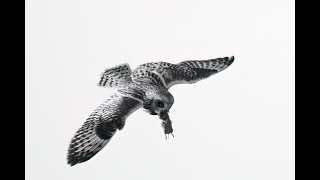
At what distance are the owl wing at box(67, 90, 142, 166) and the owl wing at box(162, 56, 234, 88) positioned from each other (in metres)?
0.90

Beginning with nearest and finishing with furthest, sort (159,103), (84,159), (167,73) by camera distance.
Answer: (84,159), (159,103), (167,73)

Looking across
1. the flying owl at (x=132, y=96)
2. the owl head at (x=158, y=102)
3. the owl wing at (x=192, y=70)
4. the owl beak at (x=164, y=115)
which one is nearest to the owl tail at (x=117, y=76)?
the flying owl at (x=132, y=96)

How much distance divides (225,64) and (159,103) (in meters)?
1.82

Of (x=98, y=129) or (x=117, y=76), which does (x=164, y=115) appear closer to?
(x=98, y=129)

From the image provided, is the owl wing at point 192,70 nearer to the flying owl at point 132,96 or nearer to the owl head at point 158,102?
the flying owl at point 132,96

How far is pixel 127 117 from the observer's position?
30.5 ft

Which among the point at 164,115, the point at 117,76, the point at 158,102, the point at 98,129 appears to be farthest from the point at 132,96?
the point at 98,129

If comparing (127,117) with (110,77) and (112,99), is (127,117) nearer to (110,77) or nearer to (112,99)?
(112,99)

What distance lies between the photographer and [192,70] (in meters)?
10.5

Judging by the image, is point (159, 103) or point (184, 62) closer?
point (159, 103)

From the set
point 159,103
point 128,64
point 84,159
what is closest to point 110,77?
point 128,64

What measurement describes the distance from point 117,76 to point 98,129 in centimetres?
141

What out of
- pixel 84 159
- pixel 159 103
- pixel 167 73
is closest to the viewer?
pixel 84 159

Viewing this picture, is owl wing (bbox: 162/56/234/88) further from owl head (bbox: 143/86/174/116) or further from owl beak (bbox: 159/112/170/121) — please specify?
owl beak (bbox: 159/112/170/121)
